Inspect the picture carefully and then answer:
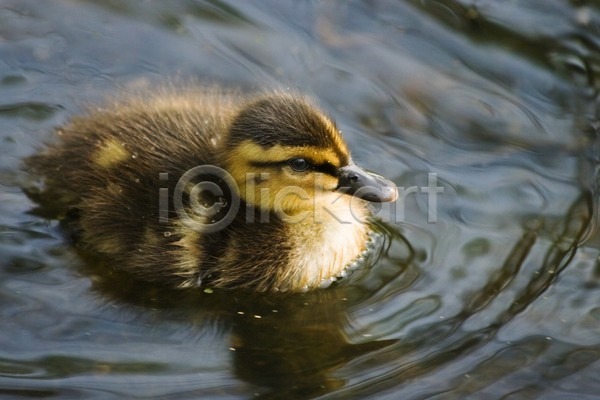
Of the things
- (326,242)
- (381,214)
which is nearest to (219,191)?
(326,242)

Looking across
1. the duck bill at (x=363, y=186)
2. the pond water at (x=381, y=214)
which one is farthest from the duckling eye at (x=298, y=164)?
the pond water at (x=381, y=214)

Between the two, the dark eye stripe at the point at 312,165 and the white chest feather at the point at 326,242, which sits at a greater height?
the dark eye stripe at the point at 312,165

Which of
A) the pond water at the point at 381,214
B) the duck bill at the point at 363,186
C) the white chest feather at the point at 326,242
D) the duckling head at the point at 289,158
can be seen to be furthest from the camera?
the white chest feather at the point at 326,242

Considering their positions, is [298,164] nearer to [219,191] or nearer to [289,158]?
[289,158]

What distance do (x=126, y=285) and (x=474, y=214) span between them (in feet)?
3.82

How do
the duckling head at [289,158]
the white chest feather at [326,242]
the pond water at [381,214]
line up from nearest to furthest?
the pond water at [381,214] → the duckling head at [289,158] → the white chest feather at [326,242]

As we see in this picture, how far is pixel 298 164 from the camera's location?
11.2ft

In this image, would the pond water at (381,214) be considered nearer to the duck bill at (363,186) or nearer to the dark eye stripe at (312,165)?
the duck bill at (363,186)

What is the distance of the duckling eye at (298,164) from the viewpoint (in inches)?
134

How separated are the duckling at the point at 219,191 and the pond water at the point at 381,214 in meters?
0.09

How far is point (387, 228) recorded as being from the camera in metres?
3.76

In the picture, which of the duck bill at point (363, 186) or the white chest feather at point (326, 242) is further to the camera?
the white chest feather at point (326, 242)

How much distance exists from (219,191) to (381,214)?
63 cm

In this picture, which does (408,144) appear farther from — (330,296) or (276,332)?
(276,332)
